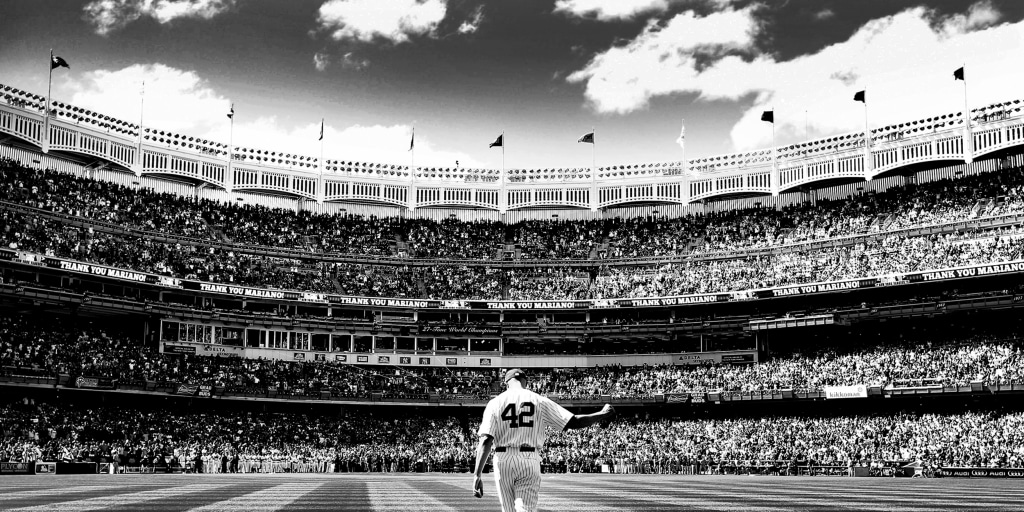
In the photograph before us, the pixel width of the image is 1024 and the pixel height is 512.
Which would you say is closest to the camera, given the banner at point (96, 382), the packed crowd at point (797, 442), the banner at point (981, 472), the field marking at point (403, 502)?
the field marking at point (403, 502)

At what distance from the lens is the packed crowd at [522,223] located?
209ft

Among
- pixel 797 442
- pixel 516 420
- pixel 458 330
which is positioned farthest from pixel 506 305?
pixel 516 420

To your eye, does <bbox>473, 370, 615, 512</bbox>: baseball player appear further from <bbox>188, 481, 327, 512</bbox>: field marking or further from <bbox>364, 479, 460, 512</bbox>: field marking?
<bbox>188, 481, 327, 512</bbox>: field marking

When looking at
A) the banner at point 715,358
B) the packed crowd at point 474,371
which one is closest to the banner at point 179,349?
the packed crowd at point 474,371

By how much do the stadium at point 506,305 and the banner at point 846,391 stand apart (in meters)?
0.19

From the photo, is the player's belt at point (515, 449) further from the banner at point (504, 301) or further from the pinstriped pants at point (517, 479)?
the banner at point (504, 301)

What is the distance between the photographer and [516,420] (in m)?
10.6

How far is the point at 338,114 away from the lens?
81.0 meters

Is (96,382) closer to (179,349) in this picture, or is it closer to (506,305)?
(179,349)

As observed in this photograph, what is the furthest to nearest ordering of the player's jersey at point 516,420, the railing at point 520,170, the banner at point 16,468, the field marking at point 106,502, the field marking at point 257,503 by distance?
the railing at point 520,170, the banner at point 16,468, the field marking at point 257,503, the field marking at point 106,502, the player's jersey at point 516,420

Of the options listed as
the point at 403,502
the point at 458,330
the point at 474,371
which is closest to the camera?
the point at 403,502

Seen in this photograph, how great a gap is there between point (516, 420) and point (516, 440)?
23cm

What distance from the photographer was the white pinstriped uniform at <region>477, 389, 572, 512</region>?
34.2ft

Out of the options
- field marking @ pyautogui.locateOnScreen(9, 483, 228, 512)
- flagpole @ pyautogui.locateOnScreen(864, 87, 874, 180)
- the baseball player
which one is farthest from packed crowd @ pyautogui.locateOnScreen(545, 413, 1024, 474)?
the baseball player
